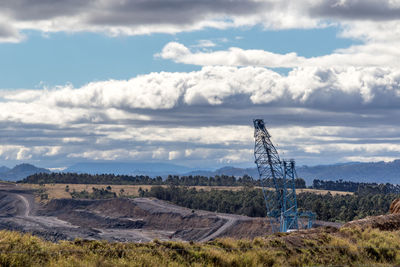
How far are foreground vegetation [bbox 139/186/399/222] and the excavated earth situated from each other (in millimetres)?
12279

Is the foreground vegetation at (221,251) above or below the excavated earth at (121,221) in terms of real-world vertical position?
above

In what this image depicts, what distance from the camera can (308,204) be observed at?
155250 millimetres

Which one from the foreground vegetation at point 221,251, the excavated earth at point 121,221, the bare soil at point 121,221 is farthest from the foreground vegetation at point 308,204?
the foreground vegetation at point 221,251

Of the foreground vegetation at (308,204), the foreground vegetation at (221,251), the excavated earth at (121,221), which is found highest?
the foreground vegetation at (221,251)

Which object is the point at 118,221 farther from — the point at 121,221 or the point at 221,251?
the point at 221,251

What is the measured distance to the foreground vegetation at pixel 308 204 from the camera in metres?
135

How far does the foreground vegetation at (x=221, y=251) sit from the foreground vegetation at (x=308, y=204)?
94.1m

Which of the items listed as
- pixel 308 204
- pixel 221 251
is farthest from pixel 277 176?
pixel 221 251

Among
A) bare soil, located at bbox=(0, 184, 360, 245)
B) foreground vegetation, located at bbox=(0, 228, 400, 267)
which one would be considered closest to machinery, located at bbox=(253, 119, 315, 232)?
bare soil, located at bbox=(0, 184, 360, 245)

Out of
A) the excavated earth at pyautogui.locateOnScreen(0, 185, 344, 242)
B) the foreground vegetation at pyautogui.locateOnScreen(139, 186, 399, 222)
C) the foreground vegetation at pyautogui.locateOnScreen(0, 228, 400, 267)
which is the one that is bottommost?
the excavated earth at pyautogui.locateOnScreen(0, 185, 344, 242)

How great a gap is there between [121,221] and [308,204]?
170 feet

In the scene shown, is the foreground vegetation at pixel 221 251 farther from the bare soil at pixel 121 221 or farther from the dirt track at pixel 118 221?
the dirt track at pixel 118 221

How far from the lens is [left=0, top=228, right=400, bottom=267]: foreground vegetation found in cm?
2175

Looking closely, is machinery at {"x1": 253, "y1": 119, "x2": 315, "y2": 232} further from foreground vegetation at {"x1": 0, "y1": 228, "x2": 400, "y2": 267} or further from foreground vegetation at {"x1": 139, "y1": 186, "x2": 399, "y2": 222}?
foreground vegetation at {"x1": 0, "y1": 228, "x2": 400, "y2": 267}
